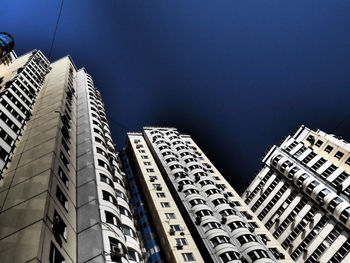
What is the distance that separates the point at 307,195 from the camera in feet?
147

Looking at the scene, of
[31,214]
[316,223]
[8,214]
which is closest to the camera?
[31,214]

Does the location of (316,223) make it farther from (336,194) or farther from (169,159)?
(169,159)

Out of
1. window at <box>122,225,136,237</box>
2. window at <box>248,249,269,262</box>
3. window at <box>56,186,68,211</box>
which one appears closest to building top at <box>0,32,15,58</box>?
window at <box>56,186,68,211</box>

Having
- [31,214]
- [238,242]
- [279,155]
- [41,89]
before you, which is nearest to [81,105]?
[41,89]

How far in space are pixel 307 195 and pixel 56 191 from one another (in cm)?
4264

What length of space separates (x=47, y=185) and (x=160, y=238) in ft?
82.2

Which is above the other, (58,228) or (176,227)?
(176,227)

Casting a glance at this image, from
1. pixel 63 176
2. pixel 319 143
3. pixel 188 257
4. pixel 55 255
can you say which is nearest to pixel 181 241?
pixel 188 257

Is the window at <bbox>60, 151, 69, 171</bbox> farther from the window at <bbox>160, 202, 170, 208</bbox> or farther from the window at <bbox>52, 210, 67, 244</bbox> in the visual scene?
the window at <bbox>160, 202, 170, 208</bbox>

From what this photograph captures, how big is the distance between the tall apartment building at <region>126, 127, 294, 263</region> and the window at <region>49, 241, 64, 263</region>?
2083 centimetres

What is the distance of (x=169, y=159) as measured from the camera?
53.4 metres

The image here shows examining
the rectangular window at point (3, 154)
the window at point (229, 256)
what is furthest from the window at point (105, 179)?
the window at point (229, 256)

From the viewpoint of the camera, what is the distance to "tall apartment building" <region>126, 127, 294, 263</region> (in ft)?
110

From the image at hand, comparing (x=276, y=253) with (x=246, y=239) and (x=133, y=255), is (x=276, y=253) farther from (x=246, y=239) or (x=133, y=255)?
(x=133, y=255)
